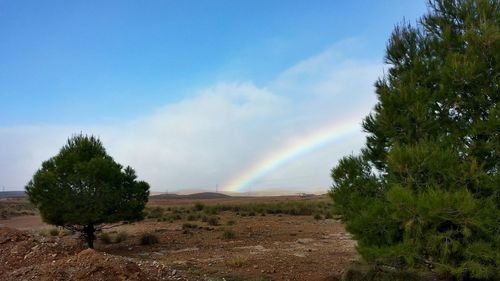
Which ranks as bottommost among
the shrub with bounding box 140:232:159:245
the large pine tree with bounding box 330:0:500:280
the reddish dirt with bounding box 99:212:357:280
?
the reddish dirt with bounding box 99:212:357:280

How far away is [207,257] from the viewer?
58.9 feet

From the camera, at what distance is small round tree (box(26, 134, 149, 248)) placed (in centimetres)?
2005

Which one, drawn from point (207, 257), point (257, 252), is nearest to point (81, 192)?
point (207, 257)

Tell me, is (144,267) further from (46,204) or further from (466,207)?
(46,204)

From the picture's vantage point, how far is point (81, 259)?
11.3 m

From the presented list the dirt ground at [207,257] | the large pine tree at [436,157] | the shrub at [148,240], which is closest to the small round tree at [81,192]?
the dirt ground at [207,257]

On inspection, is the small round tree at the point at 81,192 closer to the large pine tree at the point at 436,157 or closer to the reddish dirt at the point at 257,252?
the reddish dirt at the point at 257,252

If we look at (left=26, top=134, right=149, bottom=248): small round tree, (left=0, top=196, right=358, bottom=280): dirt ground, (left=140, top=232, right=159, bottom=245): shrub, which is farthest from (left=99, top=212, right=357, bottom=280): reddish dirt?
(left=26, top=134, right=149, bottom=248): small round tree

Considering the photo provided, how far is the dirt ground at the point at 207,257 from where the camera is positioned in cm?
1125

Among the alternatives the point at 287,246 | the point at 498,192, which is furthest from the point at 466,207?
the point at 287,246

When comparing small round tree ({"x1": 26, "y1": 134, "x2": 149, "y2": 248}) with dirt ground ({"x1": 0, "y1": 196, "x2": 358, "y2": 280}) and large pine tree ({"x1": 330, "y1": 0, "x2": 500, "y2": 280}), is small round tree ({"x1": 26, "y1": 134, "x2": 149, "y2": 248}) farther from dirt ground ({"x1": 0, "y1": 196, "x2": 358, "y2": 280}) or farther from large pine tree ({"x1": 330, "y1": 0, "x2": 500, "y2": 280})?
large pine tree ({"x1": 330, "y1": 0, "x2": 500, "y2": 280})

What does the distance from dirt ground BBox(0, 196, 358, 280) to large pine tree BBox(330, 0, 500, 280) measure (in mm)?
4094

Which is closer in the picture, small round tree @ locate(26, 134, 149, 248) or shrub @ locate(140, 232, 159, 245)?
small round tree @ locate(26, 134, 149, 248)

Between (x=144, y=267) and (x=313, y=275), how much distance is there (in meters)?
5.09
